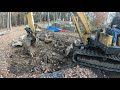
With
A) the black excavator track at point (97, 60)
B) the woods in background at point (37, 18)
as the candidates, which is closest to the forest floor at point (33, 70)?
the black excavator track at point (97, 60)

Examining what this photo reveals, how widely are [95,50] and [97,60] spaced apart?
0.68 m

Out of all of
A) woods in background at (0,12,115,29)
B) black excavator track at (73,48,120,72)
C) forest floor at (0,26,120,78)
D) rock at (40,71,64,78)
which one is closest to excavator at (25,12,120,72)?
black excavator track at (73,48,120,72)


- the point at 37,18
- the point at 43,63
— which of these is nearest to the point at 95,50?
the point at 43,63

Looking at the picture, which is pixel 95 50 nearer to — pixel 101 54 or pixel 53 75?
pixel 101 54

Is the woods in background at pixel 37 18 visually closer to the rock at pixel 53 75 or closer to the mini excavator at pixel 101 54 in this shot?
the mini excavator at pixel 101 54

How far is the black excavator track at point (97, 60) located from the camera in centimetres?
694

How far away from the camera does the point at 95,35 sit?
25.7 ft

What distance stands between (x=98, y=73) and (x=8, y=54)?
3.19 metres

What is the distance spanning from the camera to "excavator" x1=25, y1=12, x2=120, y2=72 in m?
6.85

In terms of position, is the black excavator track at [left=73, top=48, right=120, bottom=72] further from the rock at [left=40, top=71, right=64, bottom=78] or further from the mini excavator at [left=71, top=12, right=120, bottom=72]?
the rock at [left=40, top=71, right=64, bottom=78]
